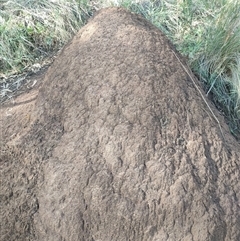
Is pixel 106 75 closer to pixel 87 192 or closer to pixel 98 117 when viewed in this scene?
pixel 98 117

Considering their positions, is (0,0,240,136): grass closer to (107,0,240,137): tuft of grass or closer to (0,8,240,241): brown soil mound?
(107,0,240,137): tuft of grass

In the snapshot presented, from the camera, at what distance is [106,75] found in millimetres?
2766

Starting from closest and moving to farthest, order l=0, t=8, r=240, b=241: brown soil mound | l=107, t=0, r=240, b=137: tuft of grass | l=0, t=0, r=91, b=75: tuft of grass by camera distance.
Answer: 1. l=0, t=8, r=240, b=241: brown soil mound
2. l=107, t=0, r=240, b=137: tuft of grass
3. l=0, t=0, r=91, b=75: tuft of grass

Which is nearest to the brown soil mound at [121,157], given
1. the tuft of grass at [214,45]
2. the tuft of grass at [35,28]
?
the tuft of grass at [214,45]

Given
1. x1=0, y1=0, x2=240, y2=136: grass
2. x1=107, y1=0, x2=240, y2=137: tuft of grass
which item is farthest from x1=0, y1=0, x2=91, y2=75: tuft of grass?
x1=107, y1=0, x2=240, y2=137: tuft of grass

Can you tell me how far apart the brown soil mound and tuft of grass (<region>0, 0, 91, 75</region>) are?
56.9 inches

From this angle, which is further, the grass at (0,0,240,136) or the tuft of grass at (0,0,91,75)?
the tuft of grass at (0,0,91,75)

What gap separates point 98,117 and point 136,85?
0.88ft

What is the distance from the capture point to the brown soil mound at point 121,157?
2512 mm

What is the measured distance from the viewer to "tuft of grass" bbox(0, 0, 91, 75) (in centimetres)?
429

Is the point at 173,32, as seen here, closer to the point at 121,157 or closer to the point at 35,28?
the point at 35,28

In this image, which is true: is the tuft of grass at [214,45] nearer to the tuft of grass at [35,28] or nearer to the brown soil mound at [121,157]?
the tuft of grass at [35,28]

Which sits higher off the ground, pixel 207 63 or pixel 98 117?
pixel 98 117

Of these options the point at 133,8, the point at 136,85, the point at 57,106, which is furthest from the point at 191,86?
the point at 133,8
